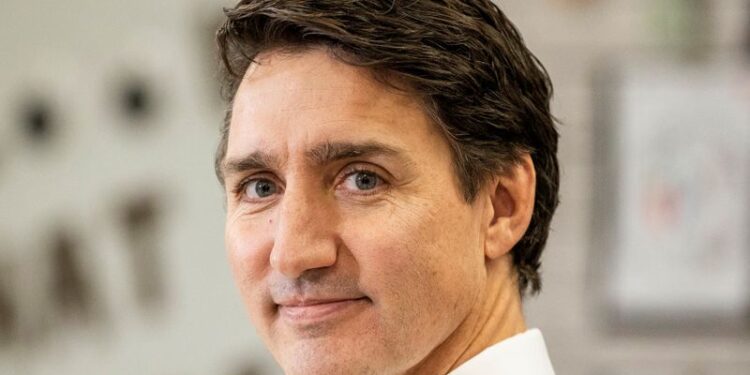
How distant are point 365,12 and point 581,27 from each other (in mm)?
1959

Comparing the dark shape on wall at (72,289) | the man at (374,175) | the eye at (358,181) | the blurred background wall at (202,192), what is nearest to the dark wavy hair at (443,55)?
the man at (374,175)

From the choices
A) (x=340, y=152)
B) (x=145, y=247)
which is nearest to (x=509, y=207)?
(x=340, y=152)

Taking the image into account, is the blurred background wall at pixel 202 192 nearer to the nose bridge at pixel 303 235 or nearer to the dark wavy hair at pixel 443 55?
the dark wavy hair at pixel 443 55

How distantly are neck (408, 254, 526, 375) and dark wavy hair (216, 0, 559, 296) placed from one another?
0.13m

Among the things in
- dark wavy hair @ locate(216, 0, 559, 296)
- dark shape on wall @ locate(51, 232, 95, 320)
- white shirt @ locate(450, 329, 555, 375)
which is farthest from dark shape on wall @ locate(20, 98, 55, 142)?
white shirt @ locate(450, 329, 555, 375)

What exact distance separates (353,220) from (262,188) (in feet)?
0.46

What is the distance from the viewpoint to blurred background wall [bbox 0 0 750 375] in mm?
3170

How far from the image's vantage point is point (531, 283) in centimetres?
161

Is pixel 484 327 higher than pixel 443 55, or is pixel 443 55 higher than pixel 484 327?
pixel 443 55

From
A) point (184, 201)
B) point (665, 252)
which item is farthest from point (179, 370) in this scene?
point (665, 252)

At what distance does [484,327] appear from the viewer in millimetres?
1435

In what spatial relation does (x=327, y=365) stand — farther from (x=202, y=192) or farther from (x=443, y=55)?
(x=202, y=192)

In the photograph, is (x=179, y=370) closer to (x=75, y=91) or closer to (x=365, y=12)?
(x=75, y=91)

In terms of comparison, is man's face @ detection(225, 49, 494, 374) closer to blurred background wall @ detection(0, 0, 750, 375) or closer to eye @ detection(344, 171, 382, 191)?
eye @ detection(344, 171, 382, 191)
